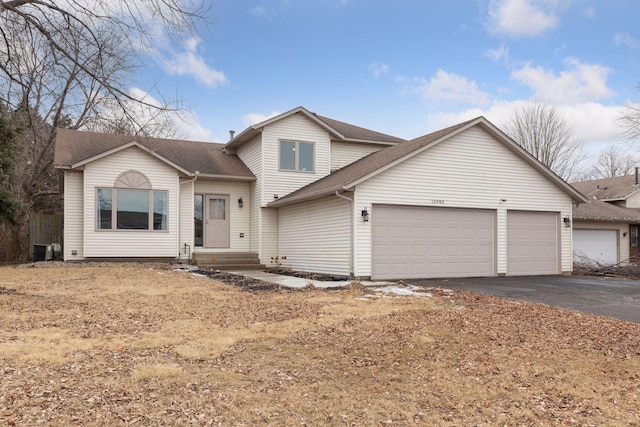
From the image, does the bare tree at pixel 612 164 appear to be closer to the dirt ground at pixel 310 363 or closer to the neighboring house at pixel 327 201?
Answer: the neighboring house at pixel 327 201

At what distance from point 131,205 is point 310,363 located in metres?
12.9

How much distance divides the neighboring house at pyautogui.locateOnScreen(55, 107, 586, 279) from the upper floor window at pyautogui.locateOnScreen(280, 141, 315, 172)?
37 mm

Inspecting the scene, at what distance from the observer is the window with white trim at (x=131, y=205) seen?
15.9 meters

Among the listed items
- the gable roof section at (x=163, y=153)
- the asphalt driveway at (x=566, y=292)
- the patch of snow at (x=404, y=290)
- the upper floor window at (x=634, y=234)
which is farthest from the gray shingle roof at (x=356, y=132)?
the upper floor window at (x=634, y=234)

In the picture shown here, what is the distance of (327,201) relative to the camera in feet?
48.0

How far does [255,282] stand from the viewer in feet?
40.1

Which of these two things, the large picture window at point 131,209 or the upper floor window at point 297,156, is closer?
the large picture window at point 131,209

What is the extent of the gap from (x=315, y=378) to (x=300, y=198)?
10527 millimetres

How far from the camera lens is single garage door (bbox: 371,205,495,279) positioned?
13.6 m

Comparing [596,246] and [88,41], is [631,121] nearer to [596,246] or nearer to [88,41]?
[596,246]

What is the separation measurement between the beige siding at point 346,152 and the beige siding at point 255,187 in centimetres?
290

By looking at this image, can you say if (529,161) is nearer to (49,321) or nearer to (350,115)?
(350,115)

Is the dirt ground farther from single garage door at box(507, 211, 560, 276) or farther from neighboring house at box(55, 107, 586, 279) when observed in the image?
single garage door at box(507, 211, 560, 276)

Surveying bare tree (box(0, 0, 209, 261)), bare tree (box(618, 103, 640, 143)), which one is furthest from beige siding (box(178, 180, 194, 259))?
bare tree (box(618, 103, 640, 143))
